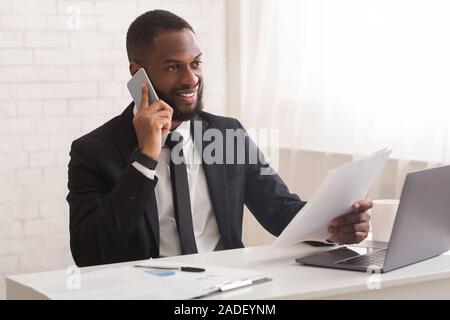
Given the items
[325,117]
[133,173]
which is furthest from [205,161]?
[325,117]

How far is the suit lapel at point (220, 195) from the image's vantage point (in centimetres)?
246

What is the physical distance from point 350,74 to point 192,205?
1.69 m

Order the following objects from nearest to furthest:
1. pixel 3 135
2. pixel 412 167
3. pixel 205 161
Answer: pixel 205 161, pixel 412 167, pixel 3 135

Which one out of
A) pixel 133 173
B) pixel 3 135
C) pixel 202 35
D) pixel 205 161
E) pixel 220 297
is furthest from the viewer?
pixel 202 35

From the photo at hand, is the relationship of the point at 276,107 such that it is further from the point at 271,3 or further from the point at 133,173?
the point at 133,173

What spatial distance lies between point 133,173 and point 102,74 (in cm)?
217

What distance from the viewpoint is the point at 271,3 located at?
438cm

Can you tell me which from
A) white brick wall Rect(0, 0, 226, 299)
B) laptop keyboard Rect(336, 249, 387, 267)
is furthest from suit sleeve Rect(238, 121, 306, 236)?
white brick wall Rect(0, 0, 226, 299)

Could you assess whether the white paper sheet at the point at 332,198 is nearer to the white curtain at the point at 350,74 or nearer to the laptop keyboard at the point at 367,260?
the laptop keyboard at the point at 367,260

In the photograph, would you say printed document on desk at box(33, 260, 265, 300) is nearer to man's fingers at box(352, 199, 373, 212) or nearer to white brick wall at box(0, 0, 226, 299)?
man's fingers at box(352, 199, 373, 212)

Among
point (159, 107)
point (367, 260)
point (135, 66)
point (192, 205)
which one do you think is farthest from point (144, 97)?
point (367, 260)

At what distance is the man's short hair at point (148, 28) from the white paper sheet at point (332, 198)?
76 centimetres

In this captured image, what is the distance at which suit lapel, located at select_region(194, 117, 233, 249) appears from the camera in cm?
246

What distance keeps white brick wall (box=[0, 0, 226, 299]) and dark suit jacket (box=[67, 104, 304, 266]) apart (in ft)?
5.43
